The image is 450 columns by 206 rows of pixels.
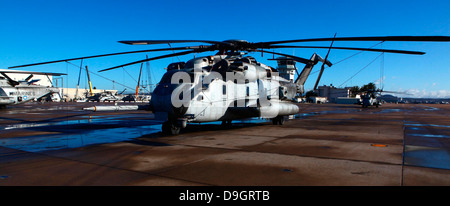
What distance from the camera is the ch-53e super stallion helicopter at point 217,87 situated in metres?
10.7

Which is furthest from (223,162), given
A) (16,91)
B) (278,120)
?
(16,91)

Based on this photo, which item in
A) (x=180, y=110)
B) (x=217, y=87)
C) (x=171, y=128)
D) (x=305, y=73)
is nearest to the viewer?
(x=180, y=110)

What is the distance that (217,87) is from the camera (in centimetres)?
1207

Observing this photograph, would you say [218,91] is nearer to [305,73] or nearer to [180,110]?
[180,110]

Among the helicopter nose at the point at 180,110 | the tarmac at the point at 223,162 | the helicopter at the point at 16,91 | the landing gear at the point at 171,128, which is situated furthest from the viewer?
the helicopter at the point at 16,91

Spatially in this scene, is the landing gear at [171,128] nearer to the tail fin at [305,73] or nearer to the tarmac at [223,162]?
the tarmac at [223,162]

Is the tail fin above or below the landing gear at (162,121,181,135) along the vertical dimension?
above

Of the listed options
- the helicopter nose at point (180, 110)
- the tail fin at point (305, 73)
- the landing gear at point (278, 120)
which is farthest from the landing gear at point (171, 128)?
the tail fin at point (305, 73)

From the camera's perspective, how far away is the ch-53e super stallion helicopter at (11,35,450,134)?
10692 mm

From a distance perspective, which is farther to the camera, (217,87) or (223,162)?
(217,87)

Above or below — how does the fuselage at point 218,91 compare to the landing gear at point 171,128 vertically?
above

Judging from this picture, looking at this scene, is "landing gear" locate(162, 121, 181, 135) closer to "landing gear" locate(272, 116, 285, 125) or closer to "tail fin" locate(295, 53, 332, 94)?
"landing gear" locate(272, 116, 285, 125)

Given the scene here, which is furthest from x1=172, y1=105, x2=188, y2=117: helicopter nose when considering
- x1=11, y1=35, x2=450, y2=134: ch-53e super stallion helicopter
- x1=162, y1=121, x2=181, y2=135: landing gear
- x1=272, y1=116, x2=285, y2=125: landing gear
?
x1=272, y1=116, x2=285, y2=125: landing gear
